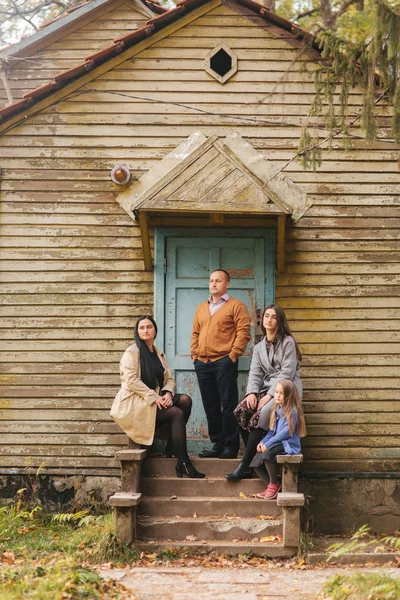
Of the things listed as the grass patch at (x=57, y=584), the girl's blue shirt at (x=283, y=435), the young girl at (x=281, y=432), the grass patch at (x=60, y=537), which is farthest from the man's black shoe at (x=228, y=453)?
the grass patch at (x=57, y=584)

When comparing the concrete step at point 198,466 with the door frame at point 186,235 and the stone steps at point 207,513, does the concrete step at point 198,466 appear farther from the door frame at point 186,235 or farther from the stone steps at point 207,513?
the door frame at point 186,235

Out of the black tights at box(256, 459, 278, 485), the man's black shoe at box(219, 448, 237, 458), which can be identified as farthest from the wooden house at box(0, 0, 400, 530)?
the black tights at box(256, 459, 278, 485)

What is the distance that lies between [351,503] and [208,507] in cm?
194

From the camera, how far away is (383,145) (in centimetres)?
873

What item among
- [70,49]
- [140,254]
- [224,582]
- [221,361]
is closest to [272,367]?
[221,361]

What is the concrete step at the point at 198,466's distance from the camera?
7.59 meters

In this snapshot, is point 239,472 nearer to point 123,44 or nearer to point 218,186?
point 218,186

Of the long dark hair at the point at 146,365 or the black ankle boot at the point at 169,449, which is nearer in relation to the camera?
the long dark hair at the point at 146,365

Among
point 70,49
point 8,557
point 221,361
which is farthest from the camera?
point 70,49

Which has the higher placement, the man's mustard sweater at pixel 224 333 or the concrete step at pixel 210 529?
the man's mustard sweater at pixel 224 333

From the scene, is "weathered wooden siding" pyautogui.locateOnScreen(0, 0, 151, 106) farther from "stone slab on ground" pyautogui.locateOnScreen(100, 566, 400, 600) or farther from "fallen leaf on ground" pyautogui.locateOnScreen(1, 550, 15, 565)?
"stone slab on ground" pyautogui.locateOnScreen(100, 566, 400, 600)

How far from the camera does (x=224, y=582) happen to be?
580 centimetres

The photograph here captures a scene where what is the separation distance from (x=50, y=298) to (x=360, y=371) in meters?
3.49

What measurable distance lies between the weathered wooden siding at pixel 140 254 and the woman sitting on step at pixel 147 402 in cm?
99
